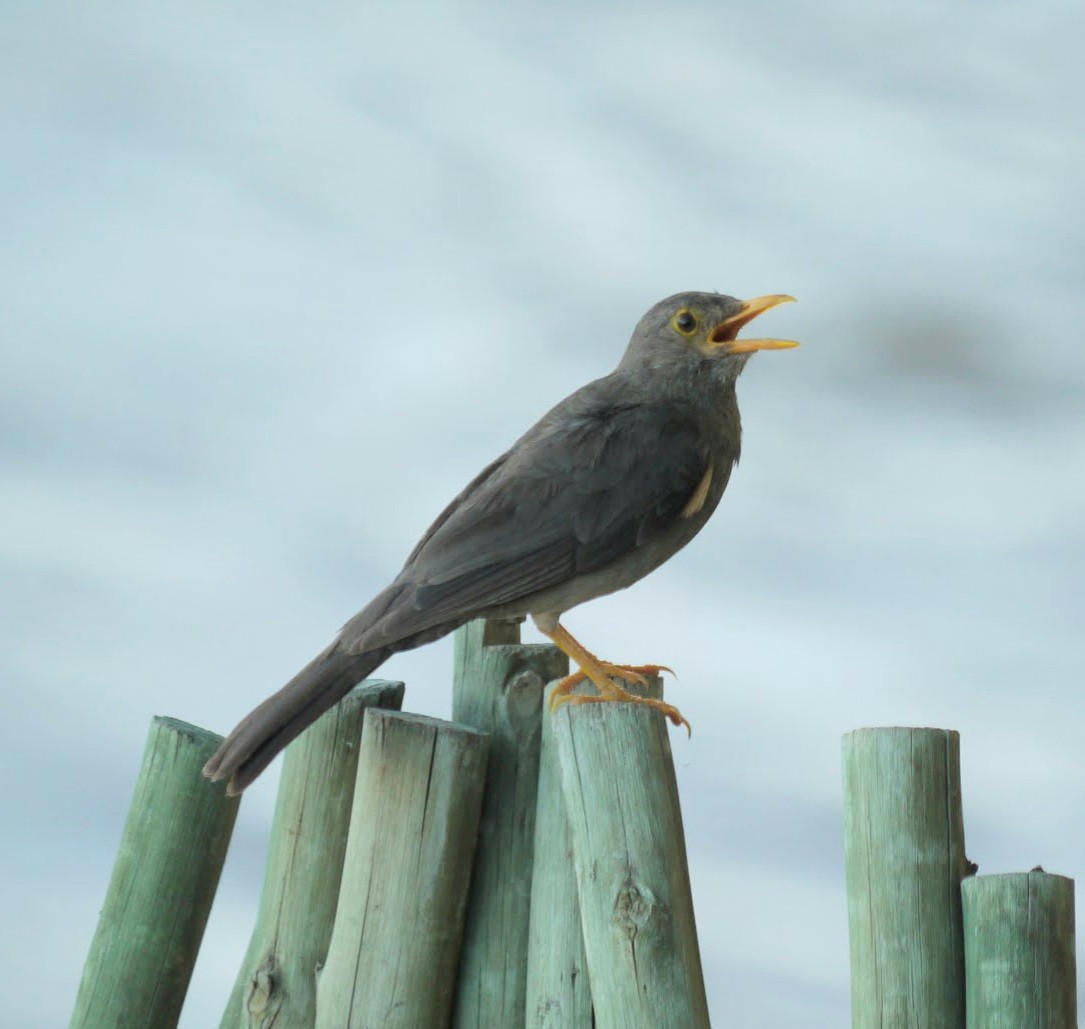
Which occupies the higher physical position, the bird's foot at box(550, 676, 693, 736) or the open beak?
the open beak

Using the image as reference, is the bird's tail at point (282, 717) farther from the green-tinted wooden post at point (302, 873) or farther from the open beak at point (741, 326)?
the open beak at point (741, 326)

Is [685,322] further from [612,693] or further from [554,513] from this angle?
[612,693]

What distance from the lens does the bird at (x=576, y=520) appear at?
443cm

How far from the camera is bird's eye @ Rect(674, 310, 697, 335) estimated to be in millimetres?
5238

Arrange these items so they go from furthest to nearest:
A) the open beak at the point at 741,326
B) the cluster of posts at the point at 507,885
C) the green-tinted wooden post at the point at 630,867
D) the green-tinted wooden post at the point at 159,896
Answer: the open beak at the point at 741,326, the green-tinted wooden post at the point at 159,896, the cluster of posts at the point at 507,885, the green-tinted wooden post at the point at 630,867

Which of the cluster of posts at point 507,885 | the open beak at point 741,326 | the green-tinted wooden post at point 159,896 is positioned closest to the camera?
the cluster of posts at point 507,885

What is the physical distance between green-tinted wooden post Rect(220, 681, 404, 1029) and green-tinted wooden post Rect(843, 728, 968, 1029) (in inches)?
61.2

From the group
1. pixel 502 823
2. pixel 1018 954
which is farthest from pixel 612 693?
pixel 1018 954

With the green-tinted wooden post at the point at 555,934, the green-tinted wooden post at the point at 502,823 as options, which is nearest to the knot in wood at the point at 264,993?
the green-tinted wooden post at the point at 502,823

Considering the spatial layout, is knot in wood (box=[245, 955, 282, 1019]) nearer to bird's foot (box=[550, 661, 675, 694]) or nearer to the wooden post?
the wooden post

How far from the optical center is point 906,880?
13.8 feet

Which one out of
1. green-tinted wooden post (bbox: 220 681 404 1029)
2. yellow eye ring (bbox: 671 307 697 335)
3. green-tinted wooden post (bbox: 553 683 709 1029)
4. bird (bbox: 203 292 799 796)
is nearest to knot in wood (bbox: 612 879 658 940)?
green-tinted wooden post (bbox: 553 683 709 1029)

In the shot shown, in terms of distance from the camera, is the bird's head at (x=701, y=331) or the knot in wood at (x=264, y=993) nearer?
the knot in wood at (x=264, y=993)

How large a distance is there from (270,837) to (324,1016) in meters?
0.65
